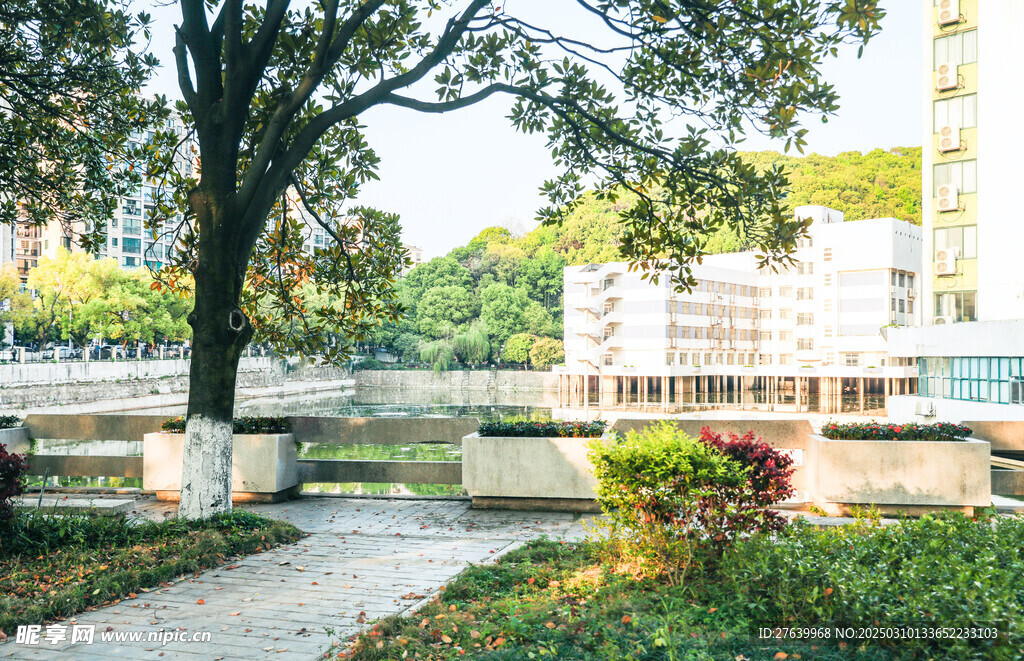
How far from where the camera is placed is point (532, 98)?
7695 millimetres

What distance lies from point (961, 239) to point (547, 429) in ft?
118

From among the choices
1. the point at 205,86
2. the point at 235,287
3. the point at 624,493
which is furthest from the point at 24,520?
the point at 624,493

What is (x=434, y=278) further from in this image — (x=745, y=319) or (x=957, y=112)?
(x=957, y=112)

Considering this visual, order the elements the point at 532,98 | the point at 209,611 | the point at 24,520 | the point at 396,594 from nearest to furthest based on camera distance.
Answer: the point at 209,611 → the point at 396,594 → the point at 24,520 → the point at 532,98

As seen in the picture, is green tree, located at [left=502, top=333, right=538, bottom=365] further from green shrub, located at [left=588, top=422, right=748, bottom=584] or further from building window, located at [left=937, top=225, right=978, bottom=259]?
green shrub, located at [left=588, top=422, right=748, bottom=584]

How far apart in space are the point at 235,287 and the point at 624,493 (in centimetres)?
479

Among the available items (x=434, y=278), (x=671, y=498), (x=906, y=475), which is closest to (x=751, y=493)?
(x=671, y=498)

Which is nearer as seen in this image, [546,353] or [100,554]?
[100,554]

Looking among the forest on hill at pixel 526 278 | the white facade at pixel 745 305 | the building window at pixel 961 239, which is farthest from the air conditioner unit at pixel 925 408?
the forest on hill at pixel 526 278

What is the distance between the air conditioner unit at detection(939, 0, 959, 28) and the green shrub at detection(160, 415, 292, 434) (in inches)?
1575

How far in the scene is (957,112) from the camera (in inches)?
1474

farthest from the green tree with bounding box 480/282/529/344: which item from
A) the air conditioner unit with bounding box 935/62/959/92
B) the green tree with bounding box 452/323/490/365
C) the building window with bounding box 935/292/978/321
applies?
the air conditioner unit with bounding box 935/62/959/92

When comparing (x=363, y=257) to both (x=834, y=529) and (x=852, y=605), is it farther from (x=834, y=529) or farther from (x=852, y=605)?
(x=852, y=605)

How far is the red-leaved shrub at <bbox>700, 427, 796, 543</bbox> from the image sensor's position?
205 inches
